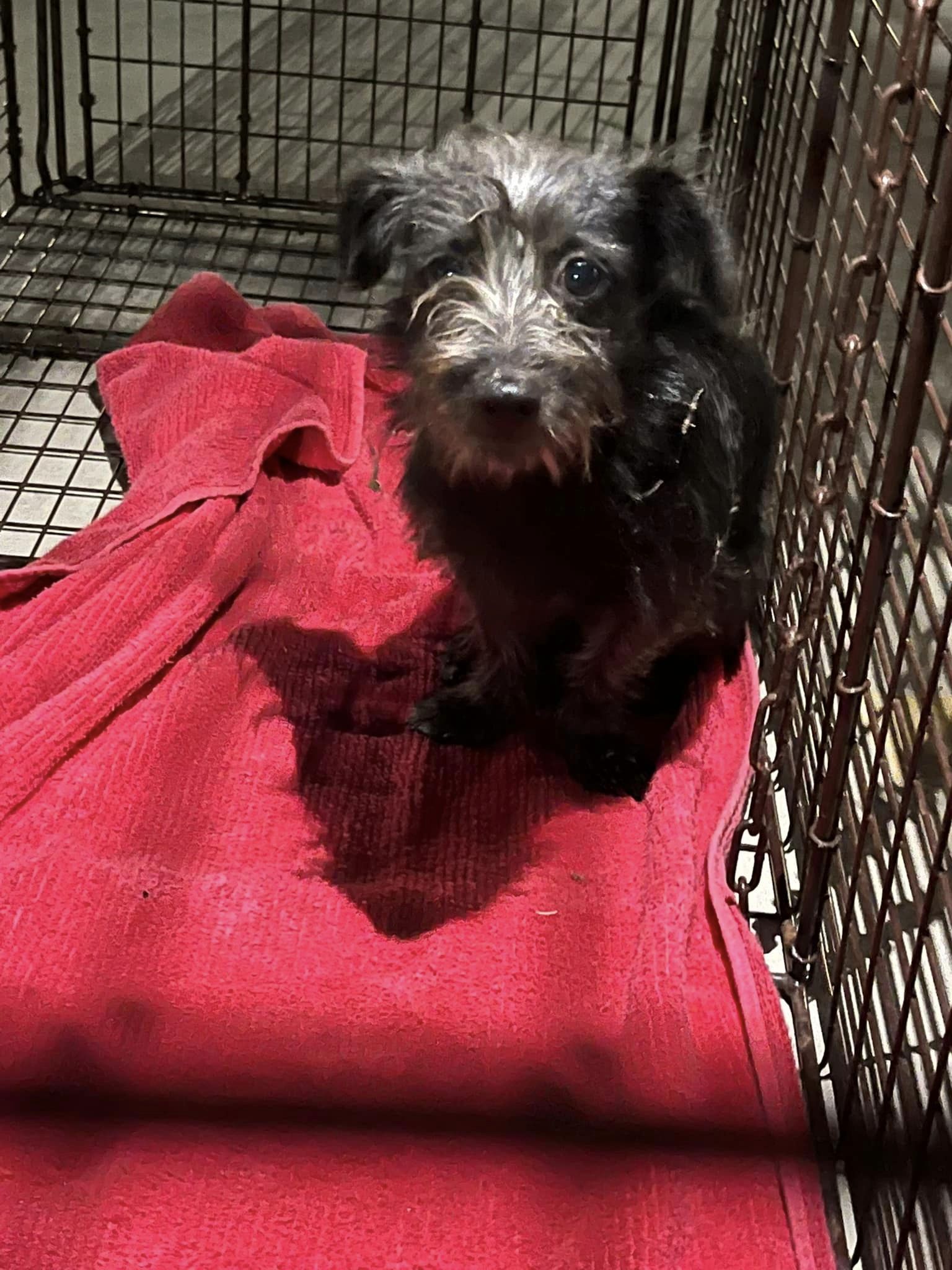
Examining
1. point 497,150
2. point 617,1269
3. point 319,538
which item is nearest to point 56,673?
point 319,538

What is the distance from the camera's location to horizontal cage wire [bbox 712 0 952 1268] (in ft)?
4.08

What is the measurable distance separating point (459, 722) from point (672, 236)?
2.59 ft

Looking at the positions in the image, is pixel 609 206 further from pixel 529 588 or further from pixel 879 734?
pixel 879 734

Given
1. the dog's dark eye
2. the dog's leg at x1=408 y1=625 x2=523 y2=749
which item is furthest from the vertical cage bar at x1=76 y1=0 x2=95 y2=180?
the dog's dark eye

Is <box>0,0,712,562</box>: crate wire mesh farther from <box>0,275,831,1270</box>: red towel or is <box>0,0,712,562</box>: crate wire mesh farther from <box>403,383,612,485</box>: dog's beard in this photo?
<box>403,383,612,485</box>: dog's beard

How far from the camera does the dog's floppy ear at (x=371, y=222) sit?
179 centimetres

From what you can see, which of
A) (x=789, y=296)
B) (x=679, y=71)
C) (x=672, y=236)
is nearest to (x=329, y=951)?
(x=672, y=236)

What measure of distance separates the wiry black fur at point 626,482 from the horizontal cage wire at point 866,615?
0.39ft

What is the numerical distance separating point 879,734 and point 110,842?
1.03 metres

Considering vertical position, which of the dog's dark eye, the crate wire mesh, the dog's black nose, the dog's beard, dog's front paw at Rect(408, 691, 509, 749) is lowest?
dog's front paw at Rect(408, 691, 509, 749)

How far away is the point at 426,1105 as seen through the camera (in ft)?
4.30

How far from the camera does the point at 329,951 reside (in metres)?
1.67

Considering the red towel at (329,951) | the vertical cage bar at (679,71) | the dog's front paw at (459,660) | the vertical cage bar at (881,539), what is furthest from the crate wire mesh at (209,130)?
the vertical cage bar at (881,539)

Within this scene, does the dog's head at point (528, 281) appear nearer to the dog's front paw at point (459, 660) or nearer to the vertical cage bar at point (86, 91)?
the dog's front paw at point (459, 660)
